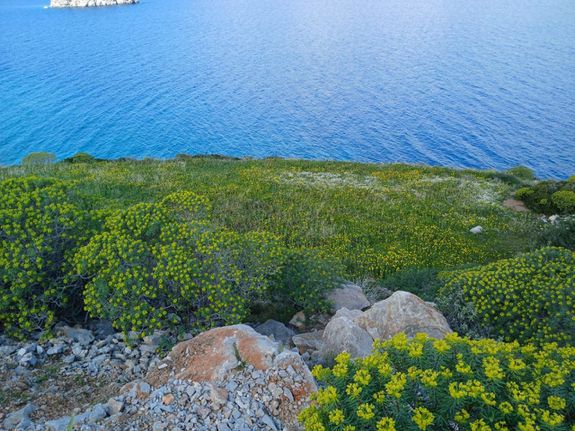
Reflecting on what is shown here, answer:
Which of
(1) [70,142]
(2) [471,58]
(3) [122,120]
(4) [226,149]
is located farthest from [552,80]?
(1) [70,142]

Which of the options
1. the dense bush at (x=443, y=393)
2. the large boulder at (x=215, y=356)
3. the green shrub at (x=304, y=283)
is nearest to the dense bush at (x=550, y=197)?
the green shrub at (x=304, y=283)

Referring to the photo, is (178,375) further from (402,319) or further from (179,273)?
(402,319)

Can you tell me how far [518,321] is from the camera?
13.4 meters

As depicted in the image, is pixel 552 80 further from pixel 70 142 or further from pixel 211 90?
pixel 70 142

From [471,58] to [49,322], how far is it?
110 m

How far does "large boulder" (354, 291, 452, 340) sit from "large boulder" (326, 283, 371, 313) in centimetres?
212

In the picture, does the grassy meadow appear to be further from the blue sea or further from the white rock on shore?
the white rock on shore

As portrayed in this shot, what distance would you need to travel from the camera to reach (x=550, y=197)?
3203cm

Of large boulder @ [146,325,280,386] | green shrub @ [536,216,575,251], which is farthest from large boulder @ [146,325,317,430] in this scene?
green shrub @ [536,216,575,251]

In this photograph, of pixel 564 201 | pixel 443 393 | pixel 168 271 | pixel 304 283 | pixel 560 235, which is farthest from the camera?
pixel 564 201

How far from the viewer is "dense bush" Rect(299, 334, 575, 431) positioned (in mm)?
6168

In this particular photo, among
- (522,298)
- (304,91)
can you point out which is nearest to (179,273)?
(522,298)

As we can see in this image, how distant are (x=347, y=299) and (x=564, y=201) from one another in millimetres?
23041

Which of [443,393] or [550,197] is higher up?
[443,393]
